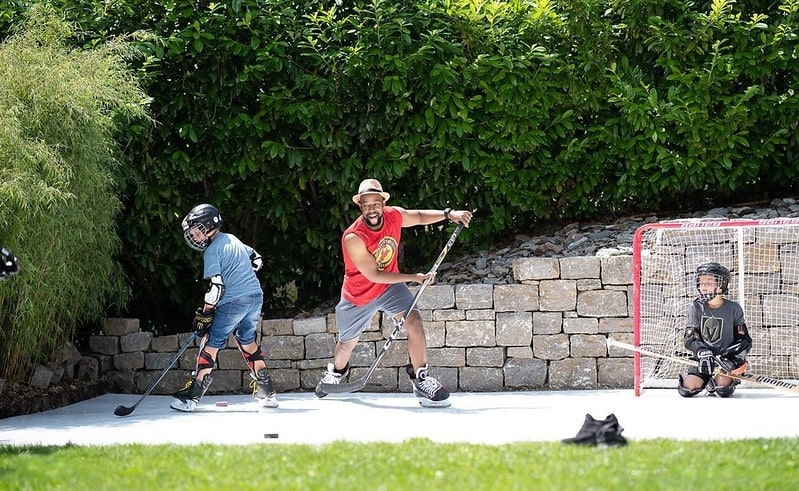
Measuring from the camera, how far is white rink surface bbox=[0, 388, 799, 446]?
5.90 metres

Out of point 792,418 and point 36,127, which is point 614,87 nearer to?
point 792,418

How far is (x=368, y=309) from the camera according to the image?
744 cm

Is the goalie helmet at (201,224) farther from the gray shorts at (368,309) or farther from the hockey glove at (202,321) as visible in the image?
the gray shorts at (368,309)

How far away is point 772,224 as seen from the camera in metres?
7.41

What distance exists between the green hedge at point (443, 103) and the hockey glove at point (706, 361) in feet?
6.11

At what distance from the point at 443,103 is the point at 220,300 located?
98.5 inches

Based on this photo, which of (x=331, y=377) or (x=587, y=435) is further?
(x=331, y=377)

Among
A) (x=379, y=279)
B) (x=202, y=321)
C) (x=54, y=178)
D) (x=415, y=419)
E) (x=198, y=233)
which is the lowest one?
(x=415, y=419)

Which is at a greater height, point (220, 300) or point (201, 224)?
point (201, 224)

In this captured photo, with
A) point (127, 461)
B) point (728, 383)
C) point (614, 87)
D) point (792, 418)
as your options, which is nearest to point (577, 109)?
point (614, 87)

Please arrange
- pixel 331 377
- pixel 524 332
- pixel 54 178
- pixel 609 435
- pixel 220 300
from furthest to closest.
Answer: pixel 524 332, pixel 331 377, pixel 220 300, pixel 54 178, pixel 609 435

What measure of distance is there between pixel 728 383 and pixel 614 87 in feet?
8.55

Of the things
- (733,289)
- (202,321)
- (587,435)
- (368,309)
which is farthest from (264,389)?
(733,289)

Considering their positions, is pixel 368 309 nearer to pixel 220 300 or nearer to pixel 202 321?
pixel 220 300
